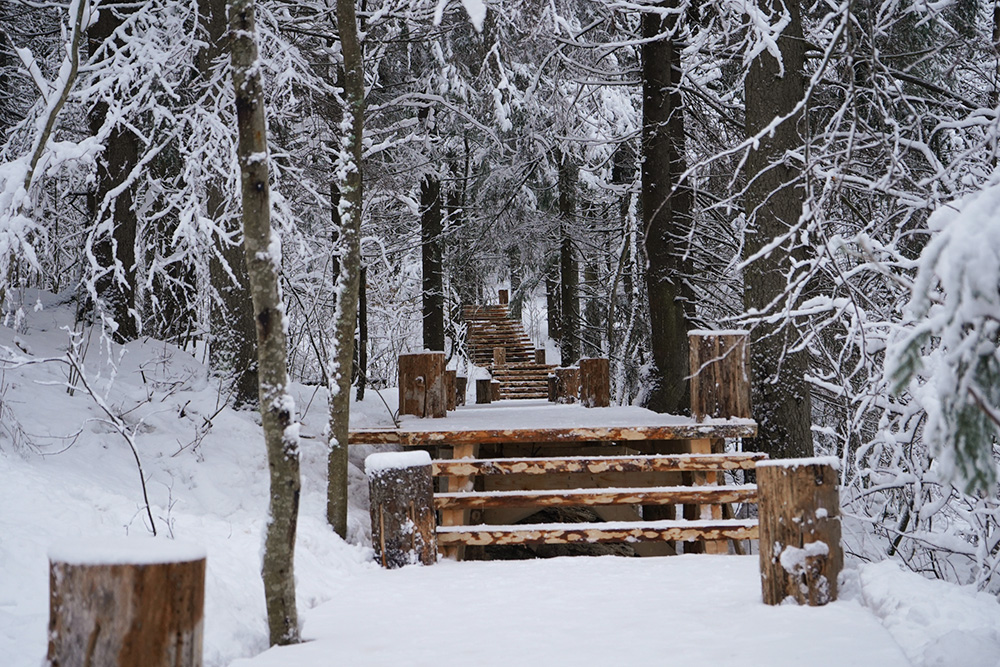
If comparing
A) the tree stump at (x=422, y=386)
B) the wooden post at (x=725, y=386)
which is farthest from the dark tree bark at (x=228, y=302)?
the wooden post at (x=725, y=386)

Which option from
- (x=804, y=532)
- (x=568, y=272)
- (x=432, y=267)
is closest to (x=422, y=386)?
(x=804, y=532)

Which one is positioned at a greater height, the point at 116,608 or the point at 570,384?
the point at 570,384

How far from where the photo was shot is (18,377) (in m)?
7.43

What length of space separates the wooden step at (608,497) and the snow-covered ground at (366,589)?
1.68ft

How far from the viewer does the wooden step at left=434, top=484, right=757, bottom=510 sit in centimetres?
662

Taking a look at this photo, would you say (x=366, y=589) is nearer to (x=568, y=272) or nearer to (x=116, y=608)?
(x=116, y=608)

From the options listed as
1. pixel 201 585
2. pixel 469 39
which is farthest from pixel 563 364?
pixel 201 585

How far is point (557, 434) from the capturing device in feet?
24.6

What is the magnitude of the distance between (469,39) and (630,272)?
5.39 meters

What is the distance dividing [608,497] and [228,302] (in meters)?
4.89

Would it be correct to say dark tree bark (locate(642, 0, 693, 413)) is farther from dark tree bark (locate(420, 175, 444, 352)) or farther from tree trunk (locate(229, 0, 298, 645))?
tree trunk (locate(229, 0, 298, 645))

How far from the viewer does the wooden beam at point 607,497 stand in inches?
261

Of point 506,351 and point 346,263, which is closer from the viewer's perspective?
point 346,263

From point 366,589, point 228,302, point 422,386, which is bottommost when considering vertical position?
point 366,589
